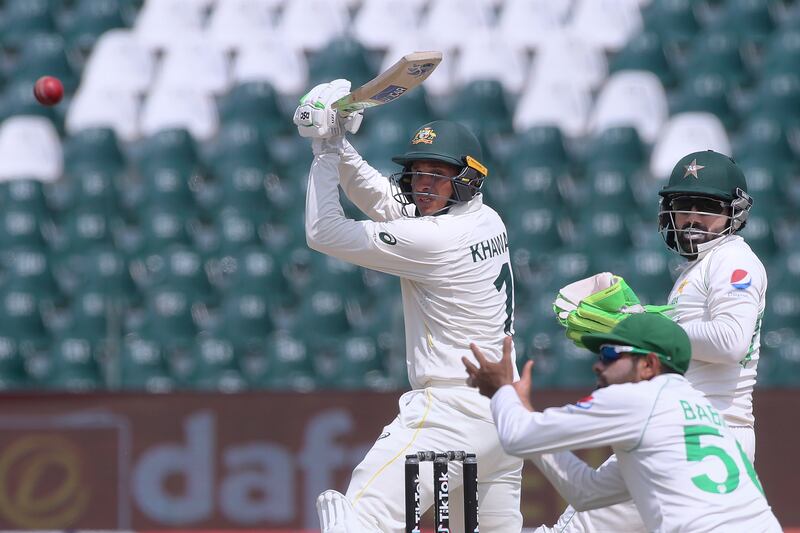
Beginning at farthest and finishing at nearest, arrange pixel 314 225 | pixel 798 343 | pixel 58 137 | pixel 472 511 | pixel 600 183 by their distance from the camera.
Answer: pixel 58 137
pixel 600 183
pixel 798 343
pixel 314 225
pixel 472 511

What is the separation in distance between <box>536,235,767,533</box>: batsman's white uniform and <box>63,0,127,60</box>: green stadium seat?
9.24 m

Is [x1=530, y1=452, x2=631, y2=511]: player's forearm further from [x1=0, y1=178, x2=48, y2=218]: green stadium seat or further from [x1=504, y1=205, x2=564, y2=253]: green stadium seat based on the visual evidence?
[x1=0, y1=178, x2=48, y2=218]: green stadium seat

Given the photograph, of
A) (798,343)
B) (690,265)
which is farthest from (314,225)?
(798,343)

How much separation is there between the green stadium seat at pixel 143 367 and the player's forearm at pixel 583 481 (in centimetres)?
639

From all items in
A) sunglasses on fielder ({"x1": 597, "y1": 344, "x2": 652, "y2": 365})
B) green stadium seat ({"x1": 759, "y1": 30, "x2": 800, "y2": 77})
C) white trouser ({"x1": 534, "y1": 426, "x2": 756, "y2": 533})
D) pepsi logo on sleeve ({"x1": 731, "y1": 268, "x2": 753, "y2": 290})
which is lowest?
white trouser ({"x1": 534, "y1": 426, "x2": 756, "y2": 533})

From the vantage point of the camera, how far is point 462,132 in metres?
4.48

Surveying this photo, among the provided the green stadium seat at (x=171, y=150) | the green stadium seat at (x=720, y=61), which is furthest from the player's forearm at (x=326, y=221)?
the green stadium seat at (x=720, y=61)

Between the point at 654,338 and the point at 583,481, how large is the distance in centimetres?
52

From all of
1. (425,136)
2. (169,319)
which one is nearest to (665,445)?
(425,136)

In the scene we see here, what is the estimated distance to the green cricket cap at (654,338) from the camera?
11.3 feet

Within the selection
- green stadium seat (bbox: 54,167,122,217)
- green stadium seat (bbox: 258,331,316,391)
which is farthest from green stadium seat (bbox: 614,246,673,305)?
green stadium seat (bbox: 54,167,122,217)

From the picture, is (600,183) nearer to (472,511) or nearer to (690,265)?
(690,265)

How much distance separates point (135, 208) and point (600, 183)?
13.0 ft

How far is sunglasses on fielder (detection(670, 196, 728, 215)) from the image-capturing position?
4273mm
